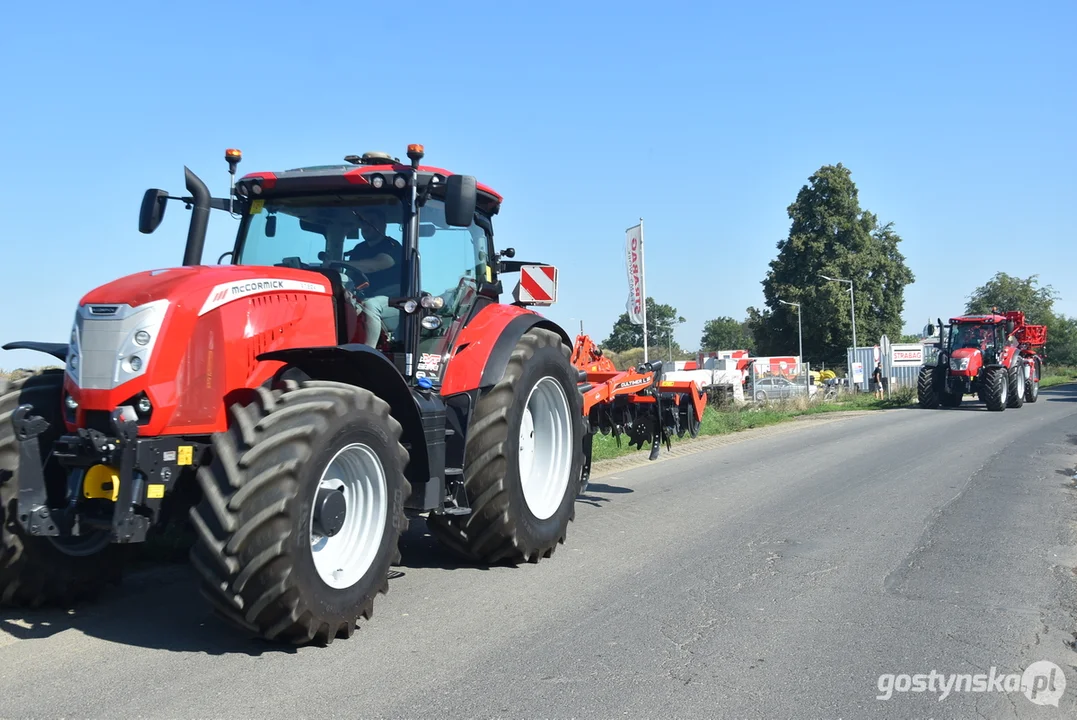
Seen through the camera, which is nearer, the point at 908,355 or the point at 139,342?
the point at 139,342

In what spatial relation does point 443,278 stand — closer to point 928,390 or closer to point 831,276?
point 928,390

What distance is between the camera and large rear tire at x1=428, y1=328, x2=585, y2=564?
6.00 meters

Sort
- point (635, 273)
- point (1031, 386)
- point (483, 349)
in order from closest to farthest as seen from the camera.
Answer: point (483, 349), point (635, 273), point (1031, 386)

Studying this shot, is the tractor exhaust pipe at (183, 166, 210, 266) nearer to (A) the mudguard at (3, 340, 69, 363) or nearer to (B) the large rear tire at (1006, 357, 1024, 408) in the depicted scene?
(A) the mudguard at (3, 340, 69, 363)

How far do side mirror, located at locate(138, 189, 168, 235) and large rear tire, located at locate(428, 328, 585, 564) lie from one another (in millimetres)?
2338

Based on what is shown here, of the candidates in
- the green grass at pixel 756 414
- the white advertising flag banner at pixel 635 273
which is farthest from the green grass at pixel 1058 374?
the white advertising flag banner at pixel 635 273

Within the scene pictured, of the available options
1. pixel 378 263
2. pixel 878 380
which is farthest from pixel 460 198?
pixel 878 380

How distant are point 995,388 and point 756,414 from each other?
700cm

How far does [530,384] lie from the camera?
21.3 feet

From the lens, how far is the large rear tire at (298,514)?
416 cm

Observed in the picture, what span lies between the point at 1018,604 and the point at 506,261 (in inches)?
176

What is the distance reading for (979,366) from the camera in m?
26.4

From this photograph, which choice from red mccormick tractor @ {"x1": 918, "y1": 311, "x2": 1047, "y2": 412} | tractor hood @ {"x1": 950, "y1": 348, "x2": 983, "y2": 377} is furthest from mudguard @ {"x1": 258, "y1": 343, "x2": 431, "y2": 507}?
tractor hood @ {"x1": 950, "y1": 348, "x2": 983, "y2": 377}

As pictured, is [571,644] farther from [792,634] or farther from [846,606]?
[846,606]
